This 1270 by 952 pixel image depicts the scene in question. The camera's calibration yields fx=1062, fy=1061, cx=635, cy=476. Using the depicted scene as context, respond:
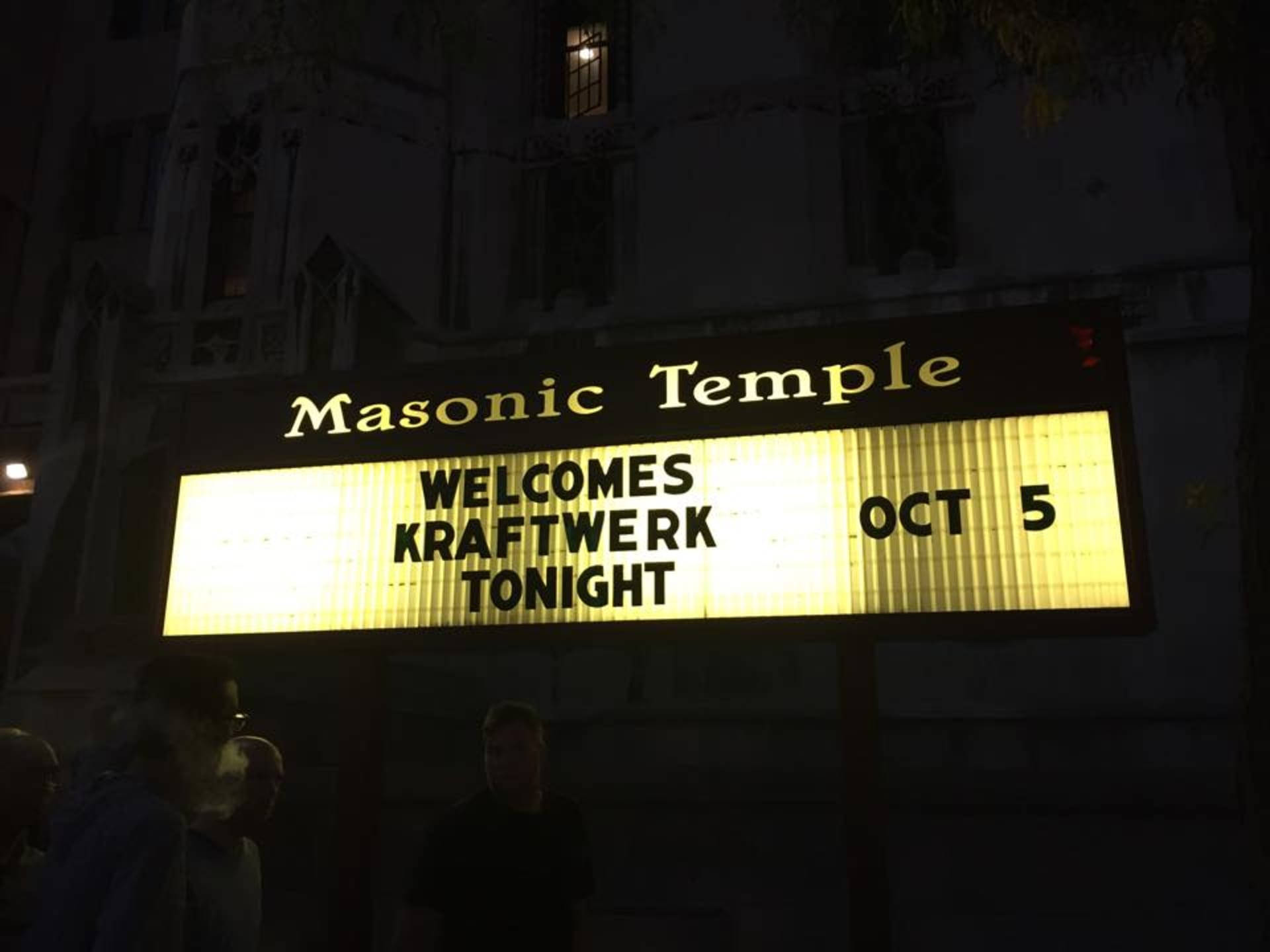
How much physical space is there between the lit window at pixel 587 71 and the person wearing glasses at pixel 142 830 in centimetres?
1514

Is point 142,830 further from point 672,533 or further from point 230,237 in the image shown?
point 230,237

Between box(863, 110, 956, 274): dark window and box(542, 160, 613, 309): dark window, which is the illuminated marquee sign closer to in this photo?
box(863, 110, 956, 274): dark window

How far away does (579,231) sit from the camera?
16.9 metres

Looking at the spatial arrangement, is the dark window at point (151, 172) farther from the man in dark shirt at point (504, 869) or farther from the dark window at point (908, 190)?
the man in dark shirt at point (504, 869)

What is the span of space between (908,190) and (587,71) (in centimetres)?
588

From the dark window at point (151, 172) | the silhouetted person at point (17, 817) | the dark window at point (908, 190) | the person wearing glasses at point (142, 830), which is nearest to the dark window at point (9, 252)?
the dark window at point (151, 172)

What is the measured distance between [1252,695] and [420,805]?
8.04 m

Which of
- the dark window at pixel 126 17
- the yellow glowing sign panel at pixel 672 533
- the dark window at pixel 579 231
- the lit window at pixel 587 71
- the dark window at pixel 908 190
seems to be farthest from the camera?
the dark window at pixel 126 17

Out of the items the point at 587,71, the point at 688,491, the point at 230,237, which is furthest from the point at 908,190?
the point at 230,237

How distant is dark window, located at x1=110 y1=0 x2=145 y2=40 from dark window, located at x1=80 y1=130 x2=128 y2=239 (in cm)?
250

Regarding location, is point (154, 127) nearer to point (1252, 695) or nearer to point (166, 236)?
point (166, 236)

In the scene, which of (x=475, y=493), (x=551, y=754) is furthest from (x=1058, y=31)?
(x=551, y=754)

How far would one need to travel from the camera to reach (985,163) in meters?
14.8

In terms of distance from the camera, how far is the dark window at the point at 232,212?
1611 cm
